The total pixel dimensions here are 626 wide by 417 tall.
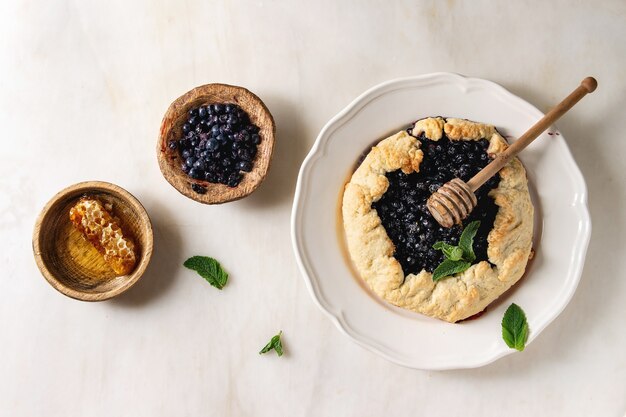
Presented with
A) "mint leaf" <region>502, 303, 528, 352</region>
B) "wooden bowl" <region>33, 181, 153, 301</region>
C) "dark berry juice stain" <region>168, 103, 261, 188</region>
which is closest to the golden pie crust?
"mint leaf" <region>502, 303, 528, 352</region>

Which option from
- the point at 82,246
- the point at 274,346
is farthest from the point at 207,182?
the point at 274,346

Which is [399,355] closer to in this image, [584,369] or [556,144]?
[584,369]

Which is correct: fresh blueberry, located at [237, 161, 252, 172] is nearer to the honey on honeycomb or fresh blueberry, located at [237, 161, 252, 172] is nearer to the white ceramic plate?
→ the white ceramic plate

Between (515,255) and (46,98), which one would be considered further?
(46,98)

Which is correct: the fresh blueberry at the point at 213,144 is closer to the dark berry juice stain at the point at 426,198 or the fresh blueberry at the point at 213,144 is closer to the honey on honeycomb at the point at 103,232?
the honey on honeycomb at the point at 103,232

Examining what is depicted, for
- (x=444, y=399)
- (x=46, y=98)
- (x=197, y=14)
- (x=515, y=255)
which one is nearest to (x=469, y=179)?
(x=515, y=255)

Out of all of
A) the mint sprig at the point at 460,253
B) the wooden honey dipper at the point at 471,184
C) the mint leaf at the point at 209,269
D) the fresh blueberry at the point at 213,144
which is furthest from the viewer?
the mint leaf at the point at 209,269

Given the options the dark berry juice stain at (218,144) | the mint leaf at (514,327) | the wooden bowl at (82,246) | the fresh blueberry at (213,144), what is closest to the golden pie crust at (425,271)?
the mint leaf at (514,327)

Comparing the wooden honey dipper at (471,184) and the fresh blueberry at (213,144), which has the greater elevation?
the wooden honey dipper at (471,184)
